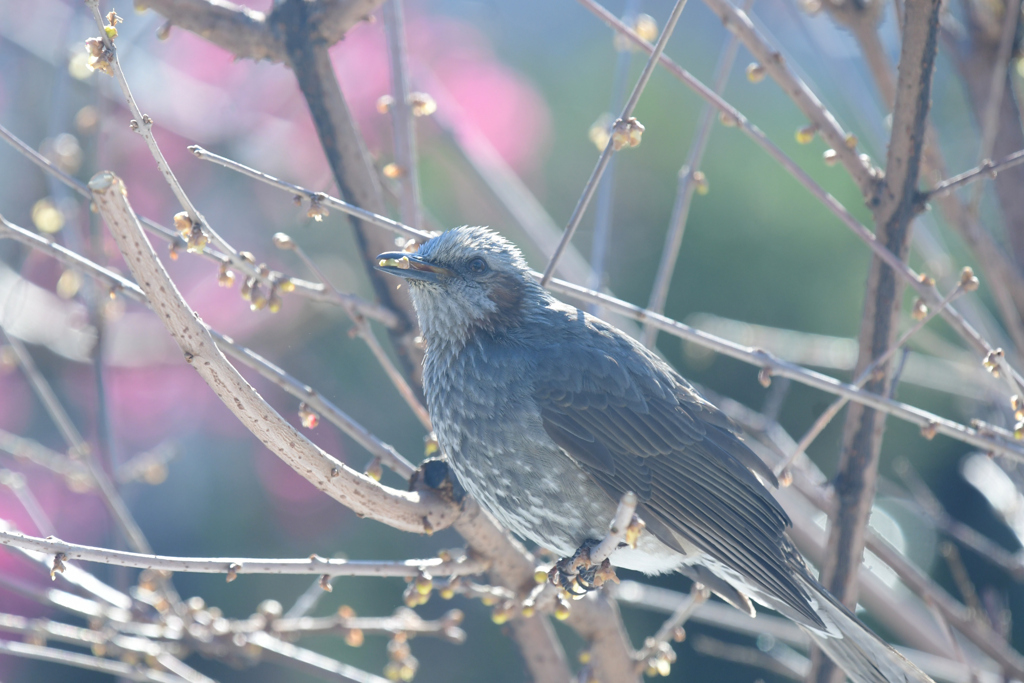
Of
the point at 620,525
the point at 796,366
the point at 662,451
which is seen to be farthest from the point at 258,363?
the point at 796,366

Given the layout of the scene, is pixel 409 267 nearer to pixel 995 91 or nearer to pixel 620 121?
pixel 620 121

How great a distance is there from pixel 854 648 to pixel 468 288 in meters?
1.71

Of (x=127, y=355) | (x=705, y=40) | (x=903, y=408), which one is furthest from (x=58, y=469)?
(x=705, y=40)

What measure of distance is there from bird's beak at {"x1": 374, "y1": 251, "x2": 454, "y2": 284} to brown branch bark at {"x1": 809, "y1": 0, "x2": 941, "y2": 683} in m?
1.41

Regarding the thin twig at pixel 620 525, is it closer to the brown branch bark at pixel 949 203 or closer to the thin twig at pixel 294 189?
the thin twig at pixel 294 189

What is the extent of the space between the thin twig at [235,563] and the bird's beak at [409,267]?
91 cm

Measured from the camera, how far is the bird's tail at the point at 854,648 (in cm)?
263

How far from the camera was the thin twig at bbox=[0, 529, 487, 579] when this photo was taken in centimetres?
188

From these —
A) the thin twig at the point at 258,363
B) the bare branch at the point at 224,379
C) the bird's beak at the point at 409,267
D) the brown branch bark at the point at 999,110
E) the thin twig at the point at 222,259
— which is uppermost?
the brown branch bark at the point at 999,110

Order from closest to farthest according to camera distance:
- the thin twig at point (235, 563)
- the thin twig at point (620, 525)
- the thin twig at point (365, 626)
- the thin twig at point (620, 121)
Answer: the thin twig at point (620, 525) < the thin twig at point (235, 563) < the thin twig at point (620, 121) < the thin twig at point (365, 626)

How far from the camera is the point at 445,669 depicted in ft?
18.4

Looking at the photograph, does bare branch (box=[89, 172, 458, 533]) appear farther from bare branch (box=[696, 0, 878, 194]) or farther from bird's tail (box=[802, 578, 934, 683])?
bare branch (box=[696, 0, 878, 194])

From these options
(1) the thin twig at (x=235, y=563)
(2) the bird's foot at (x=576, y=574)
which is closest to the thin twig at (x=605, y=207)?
(2) the bird's foot at (x=576, y=574)

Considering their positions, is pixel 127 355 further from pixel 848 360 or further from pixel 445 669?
pixel 848 360
